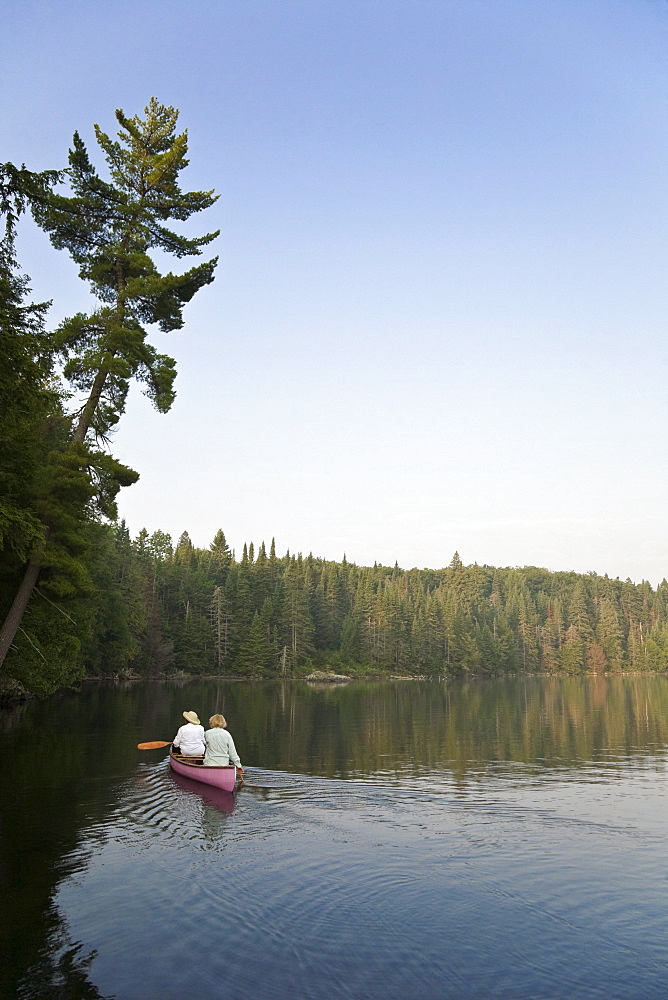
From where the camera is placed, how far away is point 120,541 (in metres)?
87.3

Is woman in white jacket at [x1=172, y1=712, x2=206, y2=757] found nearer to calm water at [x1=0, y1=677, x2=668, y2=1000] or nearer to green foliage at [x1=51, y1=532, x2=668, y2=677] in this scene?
calm water at [x1=0, y1=677, x2=668, y2=1000]

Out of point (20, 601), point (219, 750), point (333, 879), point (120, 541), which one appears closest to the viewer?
point (333, 879)

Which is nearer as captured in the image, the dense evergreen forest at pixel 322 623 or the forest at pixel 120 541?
the forest at pixel 120 541

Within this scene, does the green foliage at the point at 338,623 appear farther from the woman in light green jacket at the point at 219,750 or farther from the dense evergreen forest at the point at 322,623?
the woman in light green jacket at the point at 219,750

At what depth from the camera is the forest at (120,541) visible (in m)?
18.8

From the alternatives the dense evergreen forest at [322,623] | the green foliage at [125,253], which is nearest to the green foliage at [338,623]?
the dense evergreen forest at [322,623]

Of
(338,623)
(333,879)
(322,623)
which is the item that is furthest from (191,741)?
(338,623)

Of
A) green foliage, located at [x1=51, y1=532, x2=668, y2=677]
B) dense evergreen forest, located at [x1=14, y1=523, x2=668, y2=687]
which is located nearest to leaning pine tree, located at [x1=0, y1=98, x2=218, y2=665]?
dense evergreen forest, located at [x1=14, y1=523, x2=668, y2=687]

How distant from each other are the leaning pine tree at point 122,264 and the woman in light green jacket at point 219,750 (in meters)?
8.73

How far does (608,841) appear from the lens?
1471 centimetres

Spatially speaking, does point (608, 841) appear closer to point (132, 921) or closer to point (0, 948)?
point (132, 921)

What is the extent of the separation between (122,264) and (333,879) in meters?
21.2

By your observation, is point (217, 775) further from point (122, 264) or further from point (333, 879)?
point (122, 264)

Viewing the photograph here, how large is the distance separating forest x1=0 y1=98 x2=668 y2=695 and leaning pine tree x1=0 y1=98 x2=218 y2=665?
56mm
